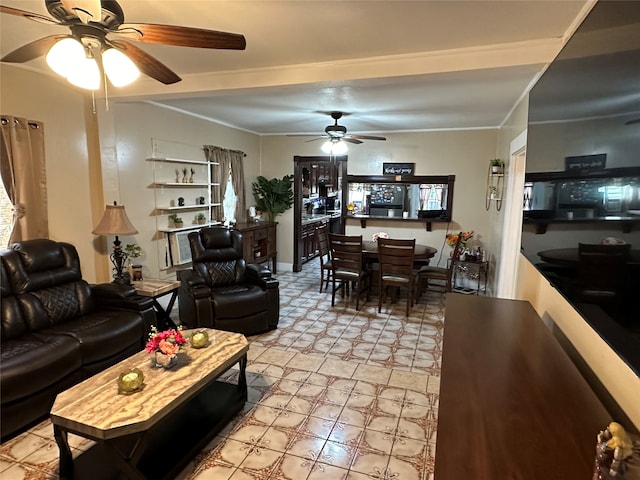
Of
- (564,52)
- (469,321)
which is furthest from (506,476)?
(564,52)

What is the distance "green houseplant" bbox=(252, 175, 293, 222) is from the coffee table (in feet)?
14.6

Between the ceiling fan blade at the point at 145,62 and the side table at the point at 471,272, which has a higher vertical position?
the ceiling fan blade at the point at 145,62

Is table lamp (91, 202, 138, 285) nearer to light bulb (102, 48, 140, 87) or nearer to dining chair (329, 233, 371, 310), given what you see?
light bulb (102, 48, 140, 87)

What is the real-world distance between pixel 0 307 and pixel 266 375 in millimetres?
2085

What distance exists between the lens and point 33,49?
76.1 inches

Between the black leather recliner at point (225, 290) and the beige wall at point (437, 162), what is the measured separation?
2.87m

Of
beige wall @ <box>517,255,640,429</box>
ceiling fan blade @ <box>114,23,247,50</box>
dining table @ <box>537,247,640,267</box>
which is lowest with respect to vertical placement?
beige wall @ <box>517,255,640,429</box>

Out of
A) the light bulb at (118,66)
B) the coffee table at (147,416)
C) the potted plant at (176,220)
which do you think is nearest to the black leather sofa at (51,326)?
the coffee table at (147,416)

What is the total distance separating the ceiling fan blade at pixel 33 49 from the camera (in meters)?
1.85

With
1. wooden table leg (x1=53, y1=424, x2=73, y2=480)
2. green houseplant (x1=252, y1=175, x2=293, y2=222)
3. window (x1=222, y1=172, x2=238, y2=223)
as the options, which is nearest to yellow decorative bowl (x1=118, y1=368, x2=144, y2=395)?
wooden table leg (x1=53, y1=424, x2=73, y2=480)

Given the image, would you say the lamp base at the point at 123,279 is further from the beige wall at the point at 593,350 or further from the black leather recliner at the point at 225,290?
the beige wall at the point at 593,350

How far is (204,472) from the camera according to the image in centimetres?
207

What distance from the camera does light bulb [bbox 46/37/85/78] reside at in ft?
5.62

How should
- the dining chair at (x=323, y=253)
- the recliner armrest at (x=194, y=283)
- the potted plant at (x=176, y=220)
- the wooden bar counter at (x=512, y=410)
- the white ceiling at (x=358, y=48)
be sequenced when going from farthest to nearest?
1. the dining chair at (x=323, y=253)
2. the potted plant at (x=176, y=220)
3. the recliner armrest at (x=194, y=283)
4. the white ceiling at (x=358, y=48)
5. the wooden bar counter at (x=512, y=410)
